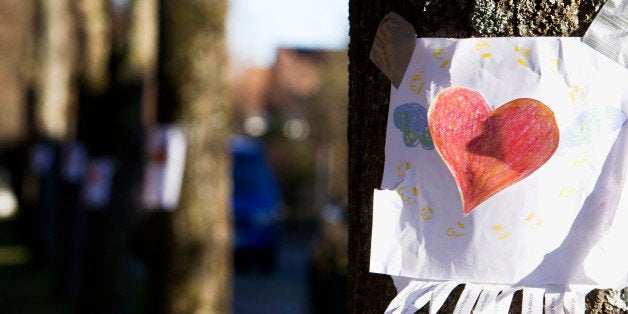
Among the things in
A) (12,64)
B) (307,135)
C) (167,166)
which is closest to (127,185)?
(167,166)

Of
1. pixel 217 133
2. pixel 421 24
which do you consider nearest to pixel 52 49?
pixel 217 133

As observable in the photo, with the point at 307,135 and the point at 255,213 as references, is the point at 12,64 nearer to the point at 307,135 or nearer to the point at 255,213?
the point at 307,135

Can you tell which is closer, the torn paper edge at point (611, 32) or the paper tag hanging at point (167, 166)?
the torn paper edge at point (611, 32)

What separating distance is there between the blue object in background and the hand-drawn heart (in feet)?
51.1

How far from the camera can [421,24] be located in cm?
197

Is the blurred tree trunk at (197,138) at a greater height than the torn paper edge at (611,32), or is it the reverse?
the torn paper edge at (611,32)

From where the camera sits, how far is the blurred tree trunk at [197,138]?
6.91 m

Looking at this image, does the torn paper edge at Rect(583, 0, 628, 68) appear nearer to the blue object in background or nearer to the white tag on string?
the white tag on string

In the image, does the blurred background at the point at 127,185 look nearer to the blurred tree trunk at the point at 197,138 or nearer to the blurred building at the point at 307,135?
the blurred tree trunk at the point at 197,138

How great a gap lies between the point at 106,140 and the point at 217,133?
4.48 meters

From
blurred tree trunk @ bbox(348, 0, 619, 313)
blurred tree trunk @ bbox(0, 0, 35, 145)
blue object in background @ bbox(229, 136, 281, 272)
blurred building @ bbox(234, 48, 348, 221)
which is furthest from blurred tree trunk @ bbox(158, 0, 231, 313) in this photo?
blurred tree trunk @ bbox(0, 0, 35, 145)

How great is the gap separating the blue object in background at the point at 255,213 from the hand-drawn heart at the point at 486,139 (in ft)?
51.1

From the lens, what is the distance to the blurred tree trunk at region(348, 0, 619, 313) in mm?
1896

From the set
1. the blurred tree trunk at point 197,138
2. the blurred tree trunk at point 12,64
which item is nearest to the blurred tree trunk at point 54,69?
the blurred tree trunk at point 197,138
